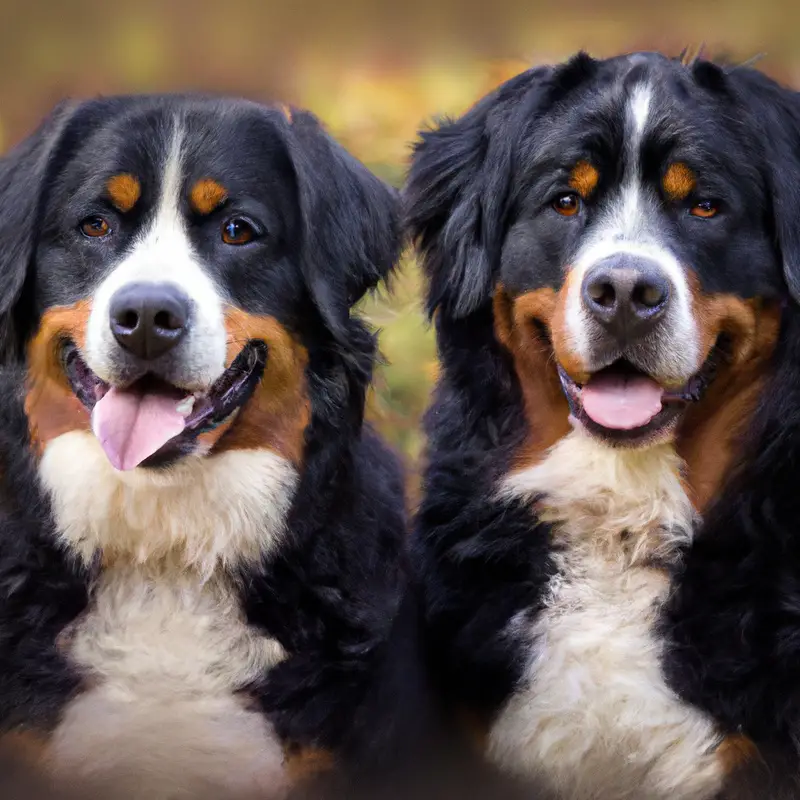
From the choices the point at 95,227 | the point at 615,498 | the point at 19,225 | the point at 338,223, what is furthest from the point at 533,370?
the point at 19,225

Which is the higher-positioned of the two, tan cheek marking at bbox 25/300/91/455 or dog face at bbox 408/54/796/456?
dog face at bbox 408/54/796/456

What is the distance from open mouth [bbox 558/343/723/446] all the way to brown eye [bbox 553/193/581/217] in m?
0.41

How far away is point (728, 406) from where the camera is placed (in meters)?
3.16

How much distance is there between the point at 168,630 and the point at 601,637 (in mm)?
1093

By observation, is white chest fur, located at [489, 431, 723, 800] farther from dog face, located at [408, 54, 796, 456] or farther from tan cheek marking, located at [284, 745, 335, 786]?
tan cheek marking, located at [284, 745, 335, 786]

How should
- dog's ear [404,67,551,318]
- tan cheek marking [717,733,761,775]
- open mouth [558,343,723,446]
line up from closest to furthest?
tan cheek marking [717,733,761,775]
open mouth [558,343,723,446]
dog's ear [404,67,551,318]

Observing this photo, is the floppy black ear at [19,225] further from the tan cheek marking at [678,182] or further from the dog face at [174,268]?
the tan cheek marking at [678,182]

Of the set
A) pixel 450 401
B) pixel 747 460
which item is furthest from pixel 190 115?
pixel 747 460

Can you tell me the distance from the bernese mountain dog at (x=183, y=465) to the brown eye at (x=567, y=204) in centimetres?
60

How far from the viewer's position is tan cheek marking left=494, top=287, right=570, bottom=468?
321cm

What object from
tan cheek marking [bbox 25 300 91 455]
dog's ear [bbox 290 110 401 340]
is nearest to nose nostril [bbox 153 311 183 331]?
tan cheek marking [bbox 25 300 91 455]

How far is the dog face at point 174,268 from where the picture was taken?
2.96 m

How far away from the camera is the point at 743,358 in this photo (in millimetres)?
3090

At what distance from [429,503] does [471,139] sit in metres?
1.04
